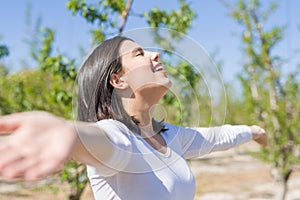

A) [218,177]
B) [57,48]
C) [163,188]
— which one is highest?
[163,188]

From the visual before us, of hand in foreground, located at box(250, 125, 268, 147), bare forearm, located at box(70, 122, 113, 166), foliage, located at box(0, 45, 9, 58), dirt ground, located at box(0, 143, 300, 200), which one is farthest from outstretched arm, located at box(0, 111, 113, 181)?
dirt ground, located at box(0, 143, 300, 200)

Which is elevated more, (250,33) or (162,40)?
(162,40)

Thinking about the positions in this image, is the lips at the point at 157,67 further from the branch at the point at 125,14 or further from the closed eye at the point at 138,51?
the branch at the point at 125,14

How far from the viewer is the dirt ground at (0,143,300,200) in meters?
7.47

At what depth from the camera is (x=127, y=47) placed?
1.02m

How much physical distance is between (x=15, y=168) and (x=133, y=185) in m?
0.49

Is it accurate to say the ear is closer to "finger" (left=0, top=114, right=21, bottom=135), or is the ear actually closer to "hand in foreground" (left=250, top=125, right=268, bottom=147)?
"finger" (left=0, top=114, right=21, bottom=135)

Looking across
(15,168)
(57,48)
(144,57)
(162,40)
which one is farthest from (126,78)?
(57,48)

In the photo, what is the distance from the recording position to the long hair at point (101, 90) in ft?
3.26

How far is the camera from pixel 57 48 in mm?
3244

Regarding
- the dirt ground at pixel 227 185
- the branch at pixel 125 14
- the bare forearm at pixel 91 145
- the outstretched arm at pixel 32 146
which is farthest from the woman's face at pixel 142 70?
the dirt ground at pixel 227 185

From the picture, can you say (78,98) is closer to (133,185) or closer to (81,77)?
(81,77)

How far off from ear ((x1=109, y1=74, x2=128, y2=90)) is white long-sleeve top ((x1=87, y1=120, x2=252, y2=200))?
10 centimetres

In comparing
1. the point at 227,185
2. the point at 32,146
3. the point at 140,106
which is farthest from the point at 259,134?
the point at 227,185
